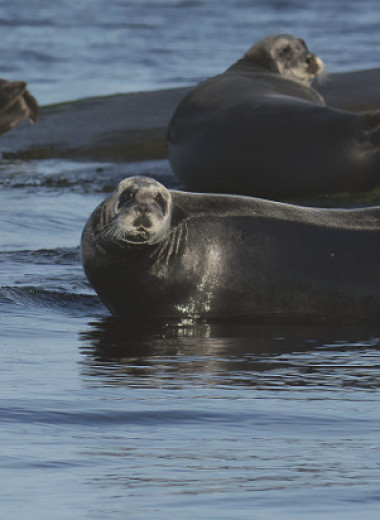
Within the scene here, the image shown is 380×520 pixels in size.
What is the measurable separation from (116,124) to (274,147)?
4.33 m

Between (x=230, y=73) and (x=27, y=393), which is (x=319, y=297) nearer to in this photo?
(x=27, y=393)

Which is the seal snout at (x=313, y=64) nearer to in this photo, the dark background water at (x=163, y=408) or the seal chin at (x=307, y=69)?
the seal chin at (x=307, y=69)

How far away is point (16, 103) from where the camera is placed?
1169 cm

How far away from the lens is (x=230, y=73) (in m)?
12.9

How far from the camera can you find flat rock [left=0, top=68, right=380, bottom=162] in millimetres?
14367

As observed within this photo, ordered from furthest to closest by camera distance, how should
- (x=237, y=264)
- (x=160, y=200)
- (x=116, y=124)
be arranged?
1. (x=116, y=124)
2. (x=237, y=264)
3. (x=160, y=200)

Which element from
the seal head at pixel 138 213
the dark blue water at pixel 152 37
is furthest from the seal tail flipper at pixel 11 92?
the dark blue water at pixel 152 37

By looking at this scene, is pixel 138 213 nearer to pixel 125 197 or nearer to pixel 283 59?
pixel 125 197

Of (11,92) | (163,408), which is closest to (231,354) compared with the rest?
(163,408)

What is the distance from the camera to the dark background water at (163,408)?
3695mm

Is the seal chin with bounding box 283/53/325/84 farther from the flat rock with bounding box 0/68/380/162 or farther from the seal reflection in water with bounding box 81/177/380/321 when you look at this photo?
the seal reflection in water with bounding box 81/177/380/321

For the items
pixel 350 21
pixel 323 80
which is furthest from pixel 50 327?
pixel 350 21

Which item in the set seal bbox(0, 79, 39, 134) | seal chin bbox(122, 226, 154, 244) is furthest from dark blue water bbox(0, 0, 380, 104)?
seal chin bbox(122, 226, 154, 244)

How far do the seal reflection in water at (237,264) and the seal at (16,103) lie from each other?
4.94 m
